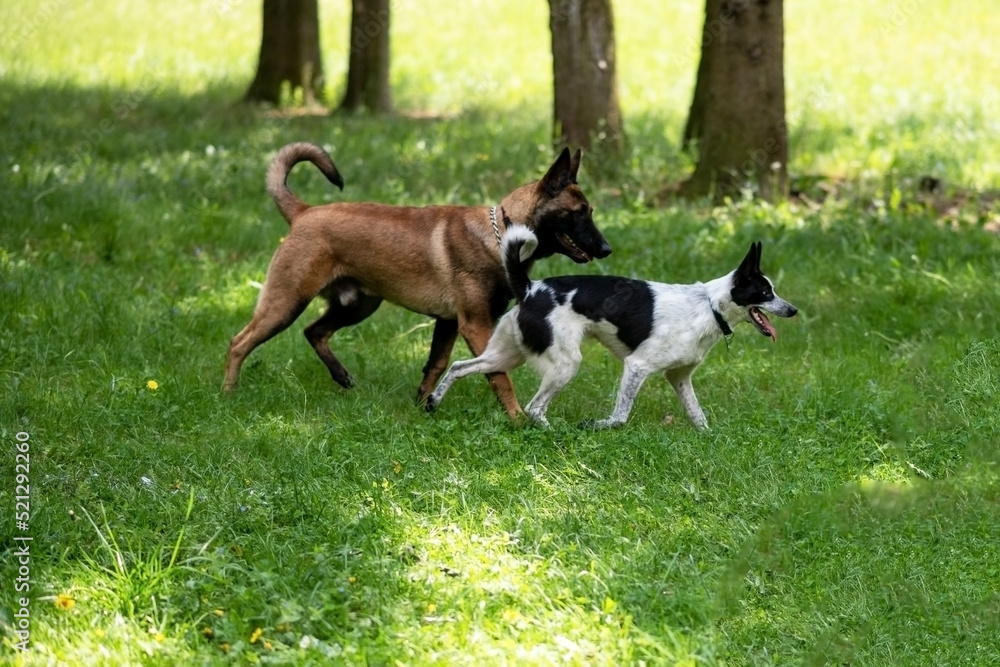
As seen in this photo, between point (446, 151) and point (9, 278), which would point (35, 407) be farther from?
point (446, 151)

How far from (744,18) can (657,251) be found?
258 centimetres

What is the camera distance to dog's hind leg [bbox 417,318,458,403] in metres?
7.25

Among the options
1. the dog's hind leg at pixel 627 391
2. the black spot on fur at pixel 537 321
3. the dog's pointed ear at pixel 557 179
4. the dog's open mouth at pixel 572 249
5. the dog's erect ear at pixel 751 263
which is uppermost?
the dog's pointed ear at pixel 557 179

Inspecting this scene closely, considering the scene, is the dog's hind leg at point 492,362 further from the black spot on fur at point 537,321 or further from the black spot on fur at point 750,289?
the black spot on fur at point 750,289

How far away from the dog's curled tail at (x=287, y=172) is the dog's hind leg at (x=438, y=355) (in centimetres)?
108

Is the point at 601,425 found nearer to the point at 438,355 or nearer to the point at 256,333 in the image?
the point at 438,355

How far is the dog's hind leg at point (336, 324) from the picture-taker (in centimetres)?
738

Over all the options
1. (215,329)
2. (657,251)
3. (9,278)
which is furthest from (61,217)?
(657,251)

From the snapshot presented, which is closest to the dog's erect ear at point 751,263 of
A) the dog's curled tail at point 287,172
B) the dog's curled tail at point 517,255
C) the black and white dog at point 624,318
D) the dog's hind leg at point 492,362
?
the black and white dog at point 624,318

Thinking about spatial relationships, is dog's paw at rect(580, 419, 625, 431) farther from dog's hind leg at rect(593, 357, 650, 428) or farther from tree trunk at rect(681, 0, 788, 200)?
tree trunk at rect(681, 0, 788, 200)

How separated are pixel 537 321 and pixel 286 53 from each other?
36.4ft

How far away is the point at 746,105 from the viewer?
35.3ft

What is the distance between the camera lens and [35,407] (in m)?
6.53

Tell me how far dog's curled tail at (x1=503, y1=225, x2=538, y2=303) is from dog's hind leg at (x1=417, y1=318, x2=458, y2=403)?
706 millimetres
